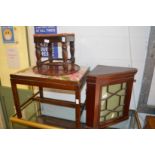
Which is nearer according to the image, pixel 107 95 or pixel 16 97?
pixel 107 95

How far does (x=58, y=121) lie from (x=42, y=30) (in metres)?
0.78

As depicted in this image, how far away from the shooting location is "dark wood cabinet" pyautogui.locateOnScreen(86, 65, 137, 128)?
2.90ft

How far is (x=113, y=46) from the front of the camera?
1.15m

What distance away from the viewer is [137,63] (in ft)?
3.76

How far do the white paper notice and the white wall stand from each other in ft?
1.60

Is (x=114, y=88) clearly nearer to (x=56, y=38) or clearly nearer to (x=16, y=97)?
(x=56, y=38)

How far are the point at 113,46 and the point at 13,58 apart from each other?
0.91m

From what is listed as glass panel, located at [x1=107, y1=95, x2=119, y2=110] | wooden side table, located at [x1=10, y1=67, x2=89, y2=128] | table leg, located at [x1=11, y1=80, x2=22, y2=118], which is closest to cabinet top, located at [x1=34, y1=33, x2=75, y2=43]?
wooden side table, located at [x1=10, y1=67, x2=89, y2=128]

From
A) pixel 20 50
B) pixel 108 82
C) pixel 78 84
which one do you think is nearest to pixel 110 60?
pixel 108 82

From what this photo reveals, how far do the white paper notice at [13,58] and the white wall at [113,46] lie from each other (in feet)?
1.60

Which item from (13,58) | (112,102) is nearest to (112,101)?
(112,102)

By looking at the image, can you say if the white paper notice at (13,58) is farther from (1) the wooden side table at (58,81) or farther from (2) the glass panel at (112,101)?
(2) the glass panel at (112,101)

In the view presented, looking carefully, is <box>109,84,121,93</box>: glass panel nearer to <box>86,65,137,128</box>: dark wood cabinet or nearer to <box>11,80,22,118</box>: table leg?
<box>86,65,137,128</box>: dark wood cabinet

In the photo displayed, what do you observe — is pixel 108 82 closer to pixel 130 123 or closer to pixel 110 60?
pixel 110 60
